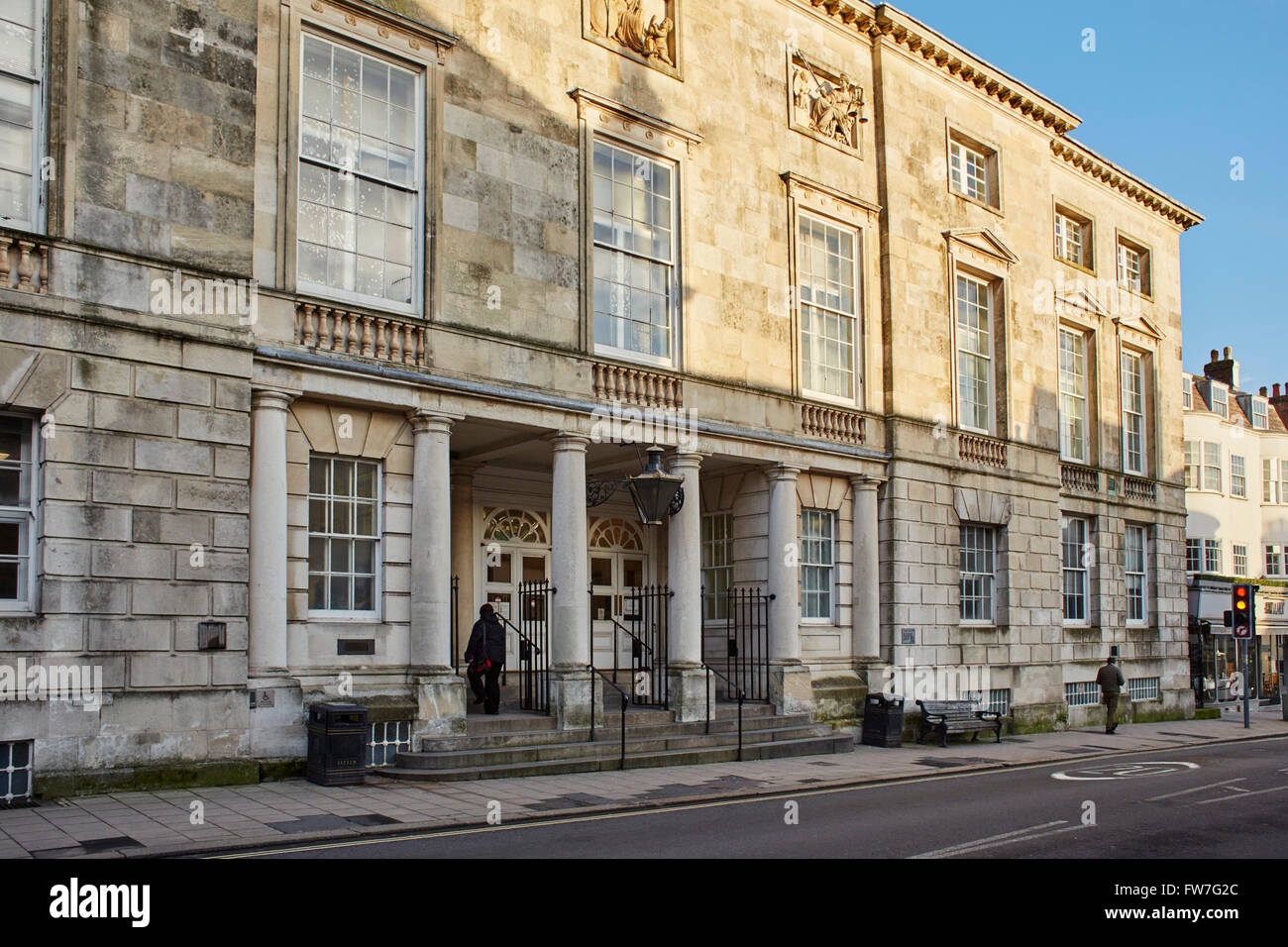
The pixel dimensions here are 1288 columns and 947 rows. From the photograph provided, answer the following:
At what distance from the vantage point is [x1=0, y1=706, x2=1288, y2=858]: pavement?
1028cm

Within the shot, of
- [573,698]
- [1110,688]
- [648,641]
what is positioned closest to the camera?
[573,698]

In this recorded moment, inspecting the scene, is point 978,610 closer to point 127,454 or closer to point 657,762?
point 657,762

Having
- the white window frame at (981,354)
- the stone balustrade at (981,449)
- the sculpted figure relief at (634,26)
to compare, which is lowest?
the stone balustrade at (981,449)

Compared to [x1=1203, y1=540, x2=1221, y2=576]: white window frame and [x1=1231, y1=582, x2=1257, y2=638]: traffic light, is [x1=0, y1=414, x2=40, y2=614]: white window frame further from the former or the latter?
[x1=1203, y1=540, x2=1221, y2=576]: white window frame

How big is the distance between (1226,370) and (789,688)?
42082 millimetres

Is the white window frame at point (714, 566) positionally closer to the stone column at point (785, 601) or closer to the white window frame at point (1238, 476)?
the stone column at point (785, 601)

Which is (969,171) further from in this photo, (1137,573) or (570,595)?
(570,595)

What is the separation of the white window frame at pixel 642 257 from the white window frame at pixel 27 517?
320 inches

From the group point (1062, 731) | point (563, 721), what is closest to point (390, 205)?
point (563, 721)

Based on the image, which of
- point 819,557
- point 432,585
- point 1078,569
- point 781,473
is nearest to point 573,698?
point 432,585

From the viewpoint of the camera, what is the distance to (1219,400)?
49.4 m

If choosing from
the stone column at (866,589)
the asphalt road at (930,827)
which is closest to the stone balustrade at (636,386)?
the stone column at (866,589)

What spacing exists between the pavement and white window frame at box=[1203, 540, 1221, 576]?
32262mm

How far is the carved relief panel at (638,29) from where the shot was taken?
18.8 metres
